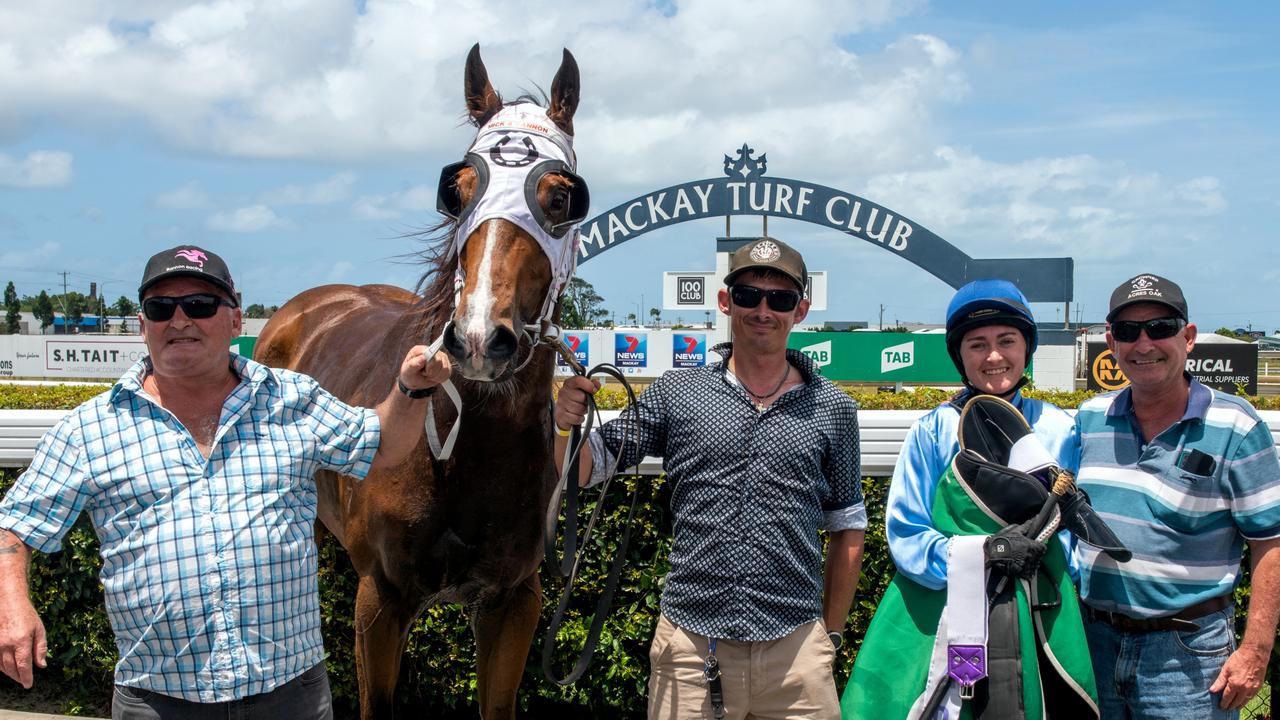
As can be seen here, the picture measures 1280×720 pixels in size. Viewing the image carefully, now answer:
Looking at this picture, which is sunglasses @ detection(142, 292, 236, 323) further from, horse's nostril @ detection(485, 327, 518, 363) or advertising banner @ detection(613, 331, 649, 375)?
advertising banner @ detection(613, 331, 649, 375)

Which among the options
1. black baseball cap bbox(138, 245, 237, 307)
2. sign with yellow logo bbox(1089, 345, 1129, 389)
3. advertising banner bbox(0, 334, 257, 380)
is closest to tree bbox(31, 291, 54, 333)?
advertising banner bbox(0, 334, 257, 380)

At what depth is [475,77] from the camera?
3082mm

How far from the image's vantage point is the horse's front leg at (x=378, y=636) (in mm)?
3152

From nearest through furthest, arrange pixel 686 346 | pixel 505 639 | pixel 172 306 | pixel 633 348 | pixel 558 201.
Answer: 1. pixel 172 306
2. pixel 558 201
3. pixel 505 639
4. pixel 686 346
5. pixel 633 348

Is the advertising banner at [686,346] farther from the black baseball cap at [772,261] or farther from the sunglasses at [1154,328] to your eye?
the sunglasses at [1154,328]

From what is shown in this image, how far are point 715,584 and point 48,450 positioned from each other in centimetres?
156

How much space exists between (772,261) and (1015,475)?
0.82m

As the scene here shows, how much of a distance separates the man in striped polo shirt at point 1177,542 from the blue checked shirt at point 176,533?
6.50 ft

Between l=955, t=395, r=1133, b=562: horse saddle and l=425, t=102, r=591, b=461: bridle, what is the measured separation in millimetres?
1141

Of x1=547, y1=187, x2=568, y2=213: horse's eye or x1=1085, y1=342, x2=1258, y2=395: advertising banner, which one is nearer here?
x1=547, y1=187, x2=568, y2=213: horse's eye

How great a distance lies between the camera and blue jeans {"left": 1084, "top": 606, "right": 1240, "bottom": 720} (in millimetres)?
2424

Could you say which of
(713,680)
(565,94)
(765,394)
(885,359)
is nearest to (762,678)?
(713,680)

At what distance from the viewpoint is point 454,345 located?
2320mm

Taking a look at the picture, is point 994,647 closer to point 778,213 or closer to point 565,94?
point 565,94
